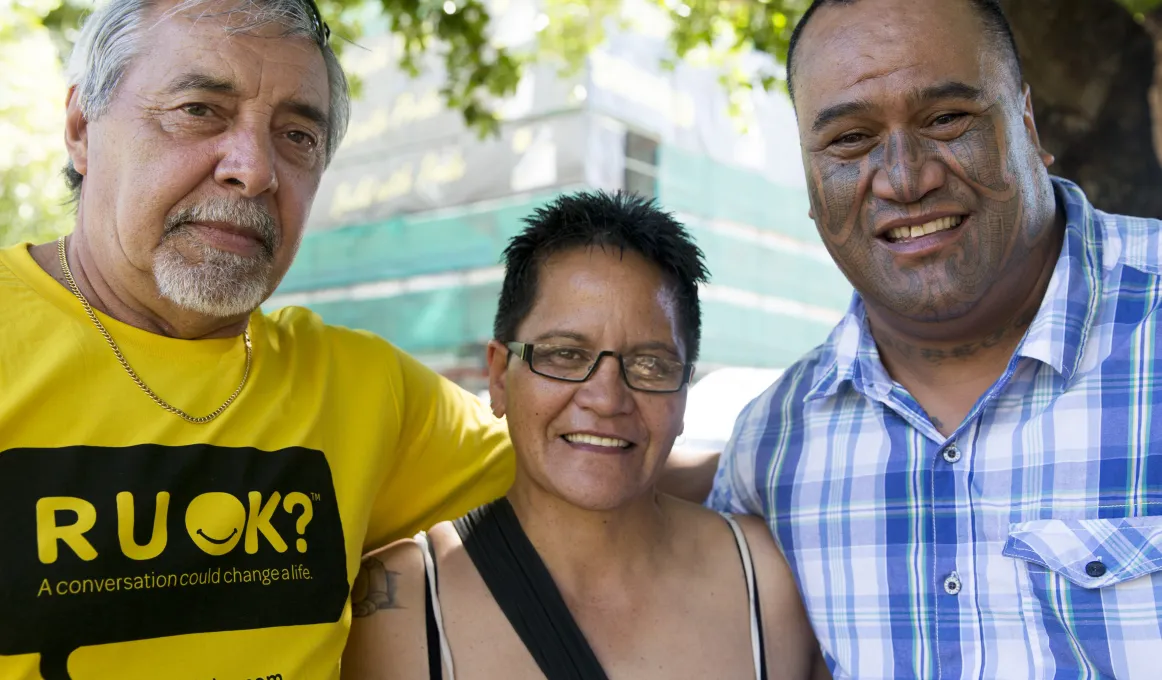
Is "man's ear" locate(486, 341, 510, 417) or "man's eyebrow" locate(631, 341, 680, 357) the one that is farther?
"man's ear" locate(486, 341, 510, 417)

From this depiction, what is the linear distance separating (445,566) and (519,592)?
0.19 m

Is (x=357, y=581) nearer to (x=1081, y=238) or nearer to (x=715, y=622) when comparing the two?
(x=715, y=622)

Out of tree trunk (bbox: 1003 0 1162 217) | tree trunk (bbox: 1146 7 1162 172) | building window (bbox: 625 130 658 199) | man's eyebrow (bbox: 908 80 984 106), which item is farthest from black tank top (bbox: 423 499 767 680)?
building window (bbox: 625 130 658 199)

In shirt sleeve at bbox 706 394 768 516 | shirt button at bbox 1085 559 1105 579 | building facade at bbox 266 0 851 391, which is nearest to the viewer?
shirt button at bbox 1085 559 1105 579

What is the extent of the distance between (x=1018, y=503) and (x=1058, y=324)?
16.7 inches

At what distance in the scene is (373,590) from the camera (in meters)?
2.40

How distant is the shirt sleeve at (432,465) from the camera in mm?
2721

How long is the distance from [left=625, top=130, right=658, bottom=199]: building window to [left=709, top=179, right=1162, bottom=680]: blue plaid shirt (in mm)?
10990

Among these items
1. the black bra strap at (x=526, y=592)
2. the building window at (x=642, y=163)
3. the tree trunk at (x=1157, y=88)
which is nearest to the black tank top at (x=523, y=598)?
the black bra strap at (x=526, y=592)

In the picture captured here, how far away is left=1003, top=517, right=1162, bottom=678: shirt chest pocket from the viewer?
2174 mm

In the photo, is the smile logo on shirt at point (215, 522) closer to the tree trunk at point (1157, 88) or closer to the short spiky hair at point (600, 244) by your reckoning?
the short spiky hair at point (600, 244)

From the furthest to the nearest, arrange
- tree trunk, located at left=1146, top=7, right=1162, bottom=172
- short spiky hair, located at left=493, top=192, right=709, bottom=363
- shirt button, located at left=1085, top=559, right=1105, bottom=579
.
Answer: tree trunk, located at left=1146, top=7, right=1162, bottom=172
short spiky hair, located at left=493, top=192, right=709, bottom=363
shirt button, located at left=1085, top=559, right=1105, bottom=579

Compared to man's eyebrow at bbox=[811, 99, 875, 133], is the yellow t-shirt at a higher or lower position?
lower

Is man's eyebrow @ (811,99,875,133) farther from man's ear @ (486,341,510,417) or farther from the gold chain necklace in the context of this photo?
the gold chain necklace
